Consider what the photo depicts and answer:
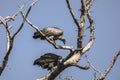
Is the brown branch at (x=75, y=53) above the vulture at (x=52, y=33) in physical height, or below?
above

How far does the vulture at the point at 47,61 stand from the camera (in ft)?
28.3

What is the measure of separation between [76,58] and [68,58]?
18 centimetres

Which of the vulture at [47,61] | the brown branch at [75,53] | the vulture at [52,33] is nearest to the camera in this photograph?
the brown branch at [75,53]

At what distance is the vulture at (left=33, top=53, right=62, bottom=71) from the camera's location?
8625 mm

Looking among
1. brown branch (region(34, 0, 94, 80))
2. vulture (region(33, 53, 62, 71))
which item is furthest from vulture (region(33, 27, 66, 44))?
brown branch (region(34, 0, 94, 80))

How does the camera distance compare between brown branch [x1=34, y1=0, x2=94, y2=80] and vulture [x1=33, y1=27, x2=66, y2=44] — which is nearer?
brown branch [x1=34, y1=0, x2=94, y2=80]

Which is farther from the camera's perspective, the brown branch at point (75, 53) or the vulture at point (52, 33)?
the vulture at point (52, 33)

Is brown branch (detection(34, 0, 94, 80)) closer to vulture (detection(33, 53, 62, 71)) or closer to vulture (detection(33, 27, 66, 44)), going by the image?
vulture (detection(33, 53, 62, 71))

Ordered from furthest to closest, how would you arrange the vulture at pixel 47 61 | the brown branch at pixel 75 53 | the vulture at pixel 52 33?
the vulture at pixel 52 33 → the vulture at pixel 47 61 → the brown branch at pixel 75 53

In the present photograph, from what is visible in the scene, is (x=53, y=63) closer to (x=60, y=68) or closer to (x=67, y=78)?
(x=67, y=78)

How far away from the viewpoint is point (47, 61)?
881 centimetres

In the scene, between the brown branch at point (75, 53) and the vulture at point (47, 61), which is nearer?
the brown branch at point (75, 53)

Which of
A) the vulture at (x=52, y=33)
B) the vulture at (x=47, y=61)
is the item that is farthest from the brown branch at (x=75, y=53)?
the vulture at (x=52, y=33)

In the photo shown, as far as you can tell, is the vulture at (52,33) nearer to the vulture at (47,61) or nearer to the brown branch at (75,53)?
the vulture at (47,61)
